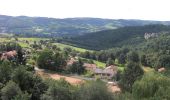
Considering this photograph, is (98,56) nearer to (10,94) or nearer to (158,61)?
(158,61)

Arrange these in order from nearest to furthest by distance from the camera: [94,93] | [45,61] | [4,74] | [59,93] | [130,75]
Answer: [59,93] < [94,93] < [4,74] < [130,75] < [45,61]

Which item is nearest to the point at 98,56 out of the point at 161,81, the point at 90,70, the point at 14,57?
the point at 90,70

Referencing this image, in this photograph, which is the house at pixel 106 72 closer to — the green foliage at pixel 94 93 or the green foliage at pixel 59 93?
the green foliage at pixel 94 93

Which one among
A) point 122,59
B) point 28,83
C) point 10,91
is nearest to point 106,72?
point 122,59

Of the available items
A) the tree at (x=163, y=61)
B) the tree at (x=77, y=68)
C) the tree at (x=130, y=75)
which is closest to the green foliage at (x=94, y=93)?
the tree at (x=130, y=75)

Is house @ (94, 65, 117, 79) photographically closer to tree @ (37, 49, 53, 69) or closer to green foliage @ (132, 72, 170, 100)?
tree @ (37, 49, 53, 69)

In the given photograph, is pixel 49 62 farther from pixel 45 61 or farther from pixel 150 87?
pixel 150 87

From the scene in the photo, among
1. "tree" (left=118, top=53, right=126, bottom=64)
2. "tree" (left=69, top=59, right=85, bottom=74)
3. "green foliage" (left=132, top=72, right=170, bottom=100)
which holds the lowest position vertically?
"tree" (left=118, top=53, right=126, bottom=64)

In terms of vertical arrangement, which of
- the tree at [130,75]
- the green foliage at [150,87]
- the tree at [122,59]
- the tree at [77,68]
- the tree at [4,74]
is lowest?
the tree at [122,59]

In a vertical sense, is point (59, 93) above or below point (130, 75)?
above

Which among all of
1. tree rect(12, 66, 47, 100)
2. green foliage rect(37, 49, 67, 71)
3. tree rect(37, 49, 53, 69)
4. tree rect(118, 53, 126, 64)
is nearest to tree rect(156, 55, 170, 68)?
tree rect(118, 53, 126, 64)

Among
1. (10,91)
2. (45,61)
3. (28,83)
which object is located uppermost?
(10,91)
